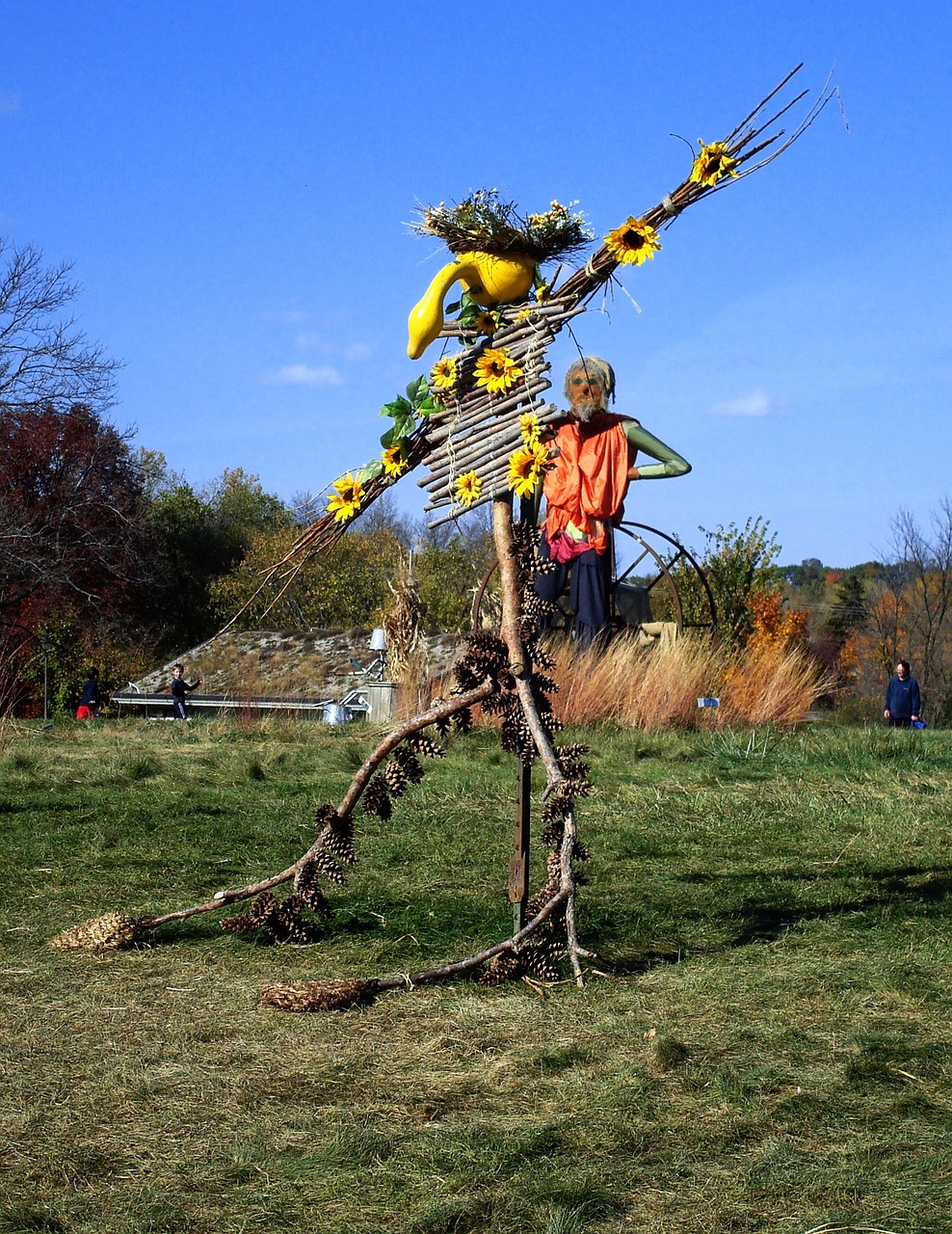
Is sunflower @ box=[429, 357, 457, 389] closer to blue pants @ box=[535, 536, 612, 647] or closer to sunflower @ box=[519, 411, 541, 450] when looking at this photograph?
sunflower @ box=[519, 411, 541, 450]

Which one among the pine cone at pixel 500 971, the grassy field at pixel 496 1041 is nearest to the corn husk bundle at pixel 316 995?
the grassy field at pixel 496 1041

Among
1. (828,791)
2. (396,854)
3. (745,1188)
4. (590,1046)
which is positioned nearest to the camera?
(745,1188)

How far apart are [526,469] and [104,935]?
6.93ft

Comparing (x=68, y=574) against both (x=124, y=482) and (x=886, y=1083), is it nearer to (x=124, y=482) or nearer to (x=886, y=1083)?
(x=124, y=482)

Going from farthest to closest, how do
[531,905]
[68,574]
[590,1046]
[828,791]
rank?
1. [68,574]
2. [828,791]
3. [531,905]
4. [590,1046]

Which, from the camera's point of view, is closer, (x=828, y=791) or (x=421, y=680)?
(x=828, y=791)

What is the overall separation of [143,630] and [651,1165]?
3532cm

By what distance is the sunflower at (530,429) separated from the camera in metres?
3.76

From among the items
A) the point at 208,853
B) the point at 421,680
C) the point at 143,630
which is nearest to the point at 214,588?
the point at 143,630

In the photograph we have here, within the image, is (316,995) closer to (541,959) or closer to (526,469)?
(541,959)

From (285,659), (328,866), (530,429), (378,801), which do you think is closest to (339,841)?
(328,866)

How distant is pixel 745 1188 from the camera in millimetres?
2293

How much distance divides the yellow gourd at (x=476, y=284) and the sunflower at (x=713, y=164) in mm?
588

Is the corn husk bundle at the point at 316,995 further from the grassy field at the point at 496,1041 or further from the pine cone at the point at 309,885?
the pine cone at the point at 309,885
